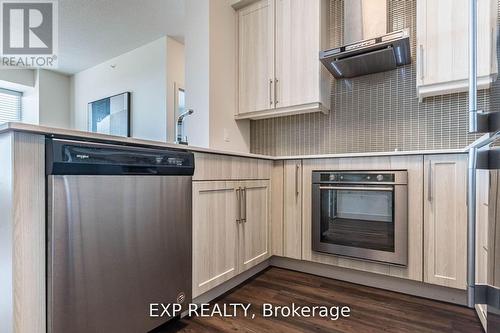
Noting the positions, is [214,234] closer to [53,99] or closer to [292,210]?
[292,210]

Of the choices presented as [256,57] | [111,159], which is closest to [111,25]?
[256,57]

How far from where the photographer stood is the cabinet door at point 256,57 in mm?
2541

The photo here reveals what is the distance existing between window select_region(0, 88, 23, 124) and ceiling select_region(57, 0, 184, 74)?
1186mm

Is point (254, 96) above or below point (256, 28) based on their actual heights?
below

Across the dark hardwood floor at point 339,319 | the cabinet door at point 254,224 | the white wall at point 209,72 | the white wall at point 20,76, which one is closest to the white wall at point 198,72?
the white wall at point 209,72

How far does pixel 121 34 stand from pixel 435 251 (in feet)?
13.3

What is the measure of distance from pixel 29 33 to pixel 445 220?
478 cm

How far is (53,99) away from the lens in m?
4.85

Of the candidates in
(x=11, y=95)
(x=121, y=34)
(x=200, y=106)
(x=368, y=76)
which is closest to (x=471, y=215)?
(x=368, y=76)

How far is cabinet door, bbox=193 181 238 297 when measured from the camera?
62.9 inches

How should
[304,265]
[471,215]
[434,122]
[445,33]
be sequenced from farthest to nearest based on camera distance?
[304,265]
[434,122]
[445,33]
[471,215]

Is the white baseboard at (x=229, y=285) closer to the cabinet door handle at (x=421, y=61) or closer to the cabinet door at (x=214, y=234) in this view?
the cabinet door at (x=214, y=234)

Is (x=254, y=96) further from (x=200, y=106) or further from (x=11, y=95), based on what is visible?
(x=11, y=95)

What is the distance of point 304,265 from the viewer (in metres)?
2.37
